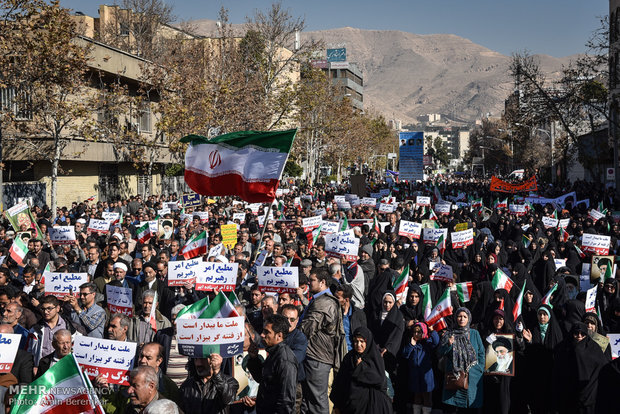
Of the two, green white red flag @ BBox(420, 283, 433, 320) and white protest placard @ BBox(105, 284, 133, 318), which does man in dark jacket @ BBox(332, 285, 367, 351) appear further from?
white protest placard @ BBox(105, 284, 133, 318)

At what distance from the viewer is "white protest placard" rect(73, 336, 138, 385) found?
6.12m

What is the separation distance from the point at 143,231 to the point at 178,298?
6582 millimetres

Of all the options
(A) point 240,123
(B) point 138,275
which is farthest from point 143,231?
(A) point 240,123

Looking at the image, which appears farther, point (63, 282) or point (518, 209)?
point (518, 209)

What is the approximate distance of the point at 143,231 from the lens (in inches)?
623

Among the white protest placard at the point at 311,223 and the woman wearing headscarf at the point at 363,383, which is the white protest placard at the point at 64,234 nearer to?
the white protest placard at the point at 311,223

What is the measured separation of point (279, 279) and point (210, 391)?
343 centimetres

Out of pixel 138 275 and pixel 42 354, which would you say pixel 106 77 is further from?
pixel 42 354

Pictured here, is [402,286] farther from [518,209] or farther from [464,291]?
[518,209]

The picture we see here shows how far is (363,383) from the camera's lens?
252 inches

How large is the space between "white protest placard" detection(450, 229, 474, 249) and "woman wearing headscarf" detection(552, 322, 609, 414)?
24.0ft

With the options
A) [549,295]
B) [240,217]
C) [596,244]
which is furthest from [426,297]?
[240,217]

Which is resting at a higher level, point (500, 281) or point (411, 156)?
point (411, 156)

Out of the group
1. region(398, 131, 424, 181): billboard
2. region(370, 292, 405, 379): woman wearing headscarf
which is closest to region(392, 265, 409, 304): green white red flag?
region(370, 292, 405, 379): woman wearing headscarf
